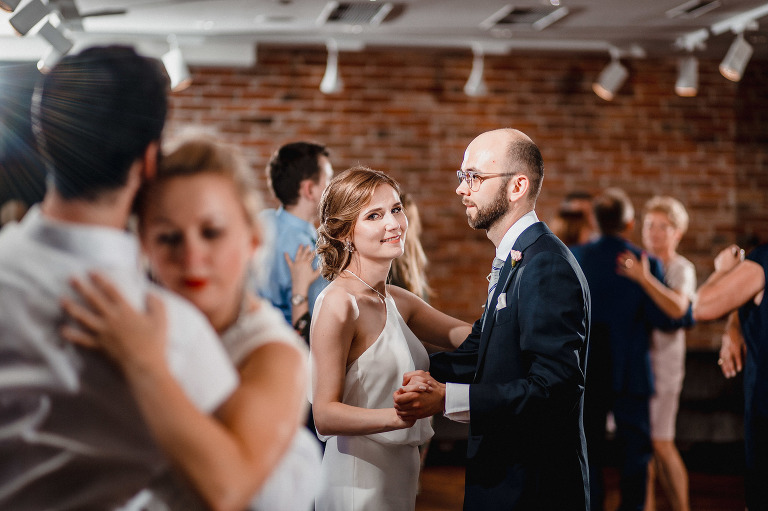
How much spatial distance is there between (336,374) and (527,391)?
1.64 ft

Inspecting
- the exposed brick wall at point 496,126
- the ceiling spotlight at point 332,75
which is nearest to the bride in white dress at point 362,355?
the ceiling spotlight at point 332,75

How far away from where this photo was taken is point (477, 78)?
5105 millimetres

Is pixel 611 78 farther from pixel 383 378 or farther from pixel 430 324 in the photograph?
pixel 383 378

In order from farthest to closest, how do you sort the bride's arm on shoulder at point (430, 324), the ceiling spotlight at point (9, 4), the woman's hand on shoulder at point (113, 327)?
the ceiling spotlight at point (9, 4), the bride's arm on shoulder at point (430, 324), the woman's hand on shoulder at point (113, 327)

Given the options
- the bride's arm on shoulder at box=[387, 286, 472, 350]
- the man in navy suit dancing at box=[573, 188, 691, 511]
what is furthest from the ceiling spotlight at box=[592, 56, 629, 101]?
the bride's arm on shoulder at box=[387, 286, 472, 350]

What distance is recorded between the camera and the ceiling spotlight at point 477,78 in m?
5.11

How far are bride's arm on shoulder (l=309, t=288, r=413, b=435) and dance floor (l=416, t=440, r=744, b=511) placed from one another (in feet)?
7.81

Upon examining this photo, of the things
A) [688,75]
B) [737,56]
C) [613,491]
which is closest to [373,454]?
[613,491]

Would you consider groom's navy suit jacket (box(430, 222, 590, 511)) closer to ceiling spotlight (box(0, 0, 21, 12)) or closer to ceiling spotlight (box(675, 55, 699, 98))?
ceiling spotlight (box(0, 0, 21, 12))

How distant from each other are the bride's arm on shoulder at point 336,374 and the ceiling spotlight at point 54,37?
255cm

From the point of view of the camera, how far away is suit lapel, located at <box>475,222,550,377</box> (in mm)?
1840

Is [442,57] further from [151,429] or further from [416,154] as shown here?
[151,429]

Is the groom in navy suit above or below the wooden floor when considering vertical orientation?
above

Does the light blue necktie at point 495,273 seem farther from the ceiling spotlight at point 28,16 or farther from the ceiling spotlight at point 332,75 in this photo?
the ceiling spotlight at point 332,75
